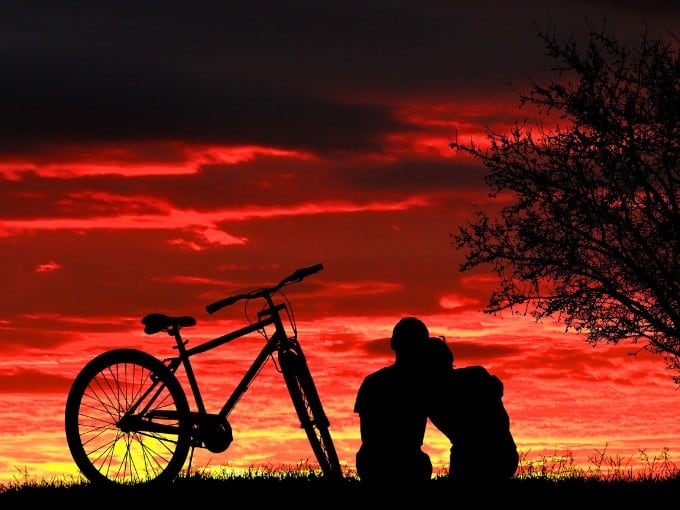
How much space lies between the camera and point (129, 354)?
11578mm

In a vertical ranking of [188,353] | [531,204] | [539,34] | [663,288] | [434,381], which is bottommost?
[434,381]

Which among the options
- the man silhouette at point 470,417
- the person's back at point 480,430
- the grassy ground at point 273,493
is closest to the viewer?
the man silhouette at point 470,417

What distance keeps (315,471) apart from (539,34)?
33.7 feet

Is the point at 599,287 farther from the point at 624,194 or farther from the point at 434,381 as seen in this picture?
the point at 434,381

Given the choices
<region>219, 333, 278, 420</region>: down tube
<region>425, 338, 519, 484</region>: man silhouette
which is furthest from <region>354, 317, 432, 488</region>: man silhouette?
<region>219, 333, 278, 420</region>: down tube

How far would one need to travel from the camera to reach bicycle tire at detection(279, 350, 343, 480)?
10859 mm

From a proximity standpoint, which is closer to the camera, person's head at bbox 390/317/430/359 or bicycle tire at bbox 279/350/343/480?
person's head at bbox 390/317/430/359

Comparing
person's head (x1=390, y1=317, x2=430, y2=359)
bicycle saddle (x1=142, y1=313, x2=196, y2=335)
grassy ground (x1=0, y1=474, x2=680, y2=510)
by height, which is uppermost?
bicycle saddle (x1=142, y1=313, x2=196, y2=335)

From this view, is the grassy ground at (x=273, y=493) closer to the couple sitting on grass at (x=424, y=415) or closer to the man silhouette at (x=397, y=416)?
the couple sitting on grass at (x=424, y=415)

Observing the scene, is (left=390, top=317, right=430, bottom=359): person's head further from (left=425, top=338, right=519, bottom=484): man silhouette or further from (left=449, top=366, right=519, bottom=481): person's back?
(left=449, top=366, right=519, bottom=481): person's back

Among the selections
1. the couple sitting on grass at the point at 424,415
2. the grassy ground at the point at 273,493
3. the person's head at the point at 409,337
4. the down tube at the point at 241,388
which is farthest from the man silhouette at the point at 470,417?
the down tube at the point at 241,388

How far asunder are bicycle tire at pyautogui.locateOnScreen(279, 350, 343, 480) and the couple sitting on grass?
2.54m

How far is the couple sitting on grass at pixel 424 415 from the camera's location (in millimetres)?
7750

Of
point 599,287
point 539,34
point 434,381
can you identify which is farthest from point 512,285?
point 434,381
